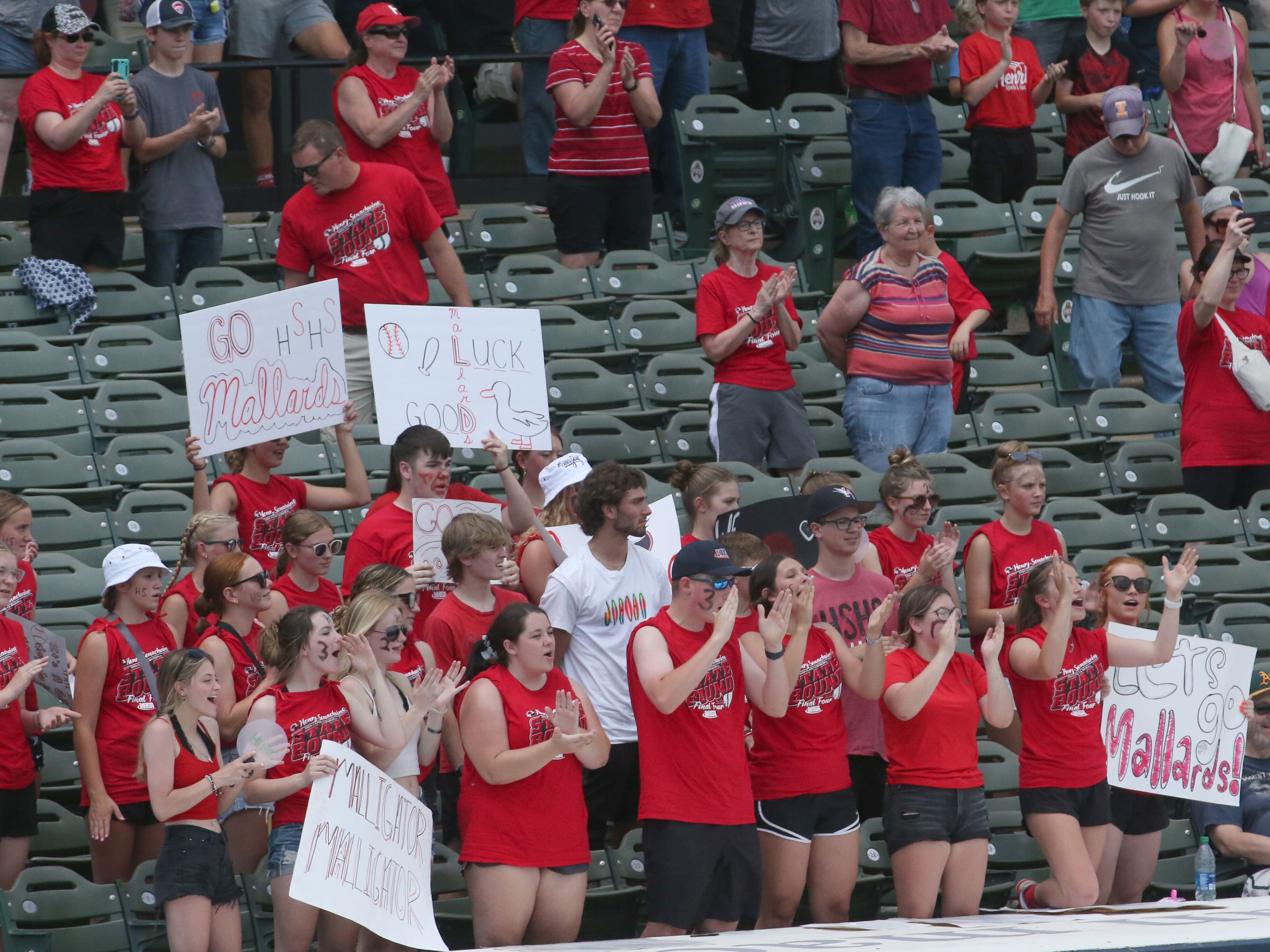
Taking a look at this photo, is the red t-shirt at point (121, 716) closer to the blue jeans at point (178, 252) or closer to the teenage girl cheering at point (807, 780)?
the teenage girl cheering at point (807, 780)

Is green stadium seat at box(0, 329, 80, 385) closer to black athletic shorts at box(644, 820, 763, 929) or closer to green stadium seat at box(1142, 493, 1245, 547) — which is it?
black athletic shorts at box(644, 820, 763, 929)

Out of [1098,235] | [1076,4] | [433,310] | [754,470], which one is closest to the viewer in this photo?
[433,310]

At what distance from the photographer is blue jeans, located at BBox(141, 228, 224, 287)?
923 centimetres

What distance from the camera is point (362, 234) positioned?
816 centimetres

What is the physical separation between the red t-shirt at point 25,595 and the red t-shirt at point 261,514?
0.73 m

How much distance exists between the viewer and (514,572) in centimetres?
644

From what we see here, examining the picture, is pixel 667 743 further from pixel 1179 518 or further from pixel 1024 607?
pixel 1179 518

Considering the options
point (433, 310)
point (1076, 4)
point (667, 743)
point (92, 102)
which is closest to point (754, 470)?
point (433, 310)

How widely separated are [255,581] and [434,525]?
2.24 ft

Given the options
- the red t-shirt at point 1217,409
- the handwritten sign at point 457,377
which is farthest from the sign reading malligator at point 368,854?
the red t-shirt at point 1217,409

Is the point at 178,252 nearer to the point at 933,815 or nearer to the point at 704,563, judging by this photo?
the point at 704,563

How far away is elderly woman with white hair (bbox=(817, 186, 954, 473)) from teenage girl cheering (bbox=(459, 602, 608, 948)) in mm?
3023

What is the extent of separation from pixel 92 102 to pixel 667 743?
4.62 meters

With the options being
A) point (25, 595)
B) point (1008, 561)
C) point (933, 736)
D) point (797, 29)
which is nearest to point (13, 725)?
point (25, 595)
